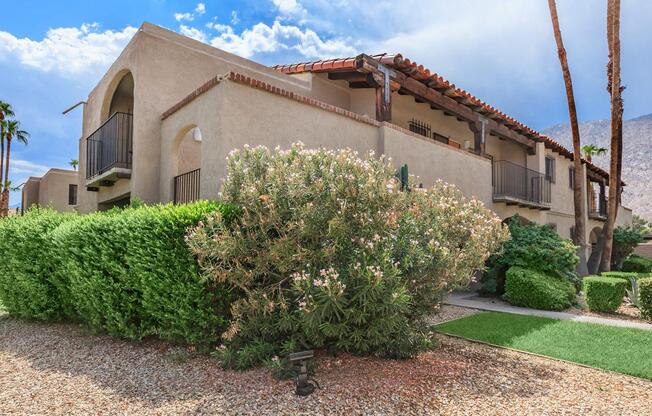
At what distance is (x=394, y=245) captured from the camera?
5.01 m

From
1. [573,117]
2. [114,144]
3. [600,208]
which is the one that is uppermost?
[573,117]

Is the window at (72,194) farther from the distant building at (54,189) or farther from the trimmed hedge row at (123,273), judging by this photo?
the trimmed hedge row at (123,273)

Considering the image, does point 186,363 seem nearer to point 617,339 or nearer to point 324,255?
point 324,255

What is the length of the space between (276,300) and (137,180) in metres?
6.64

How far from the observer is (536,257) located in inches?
454

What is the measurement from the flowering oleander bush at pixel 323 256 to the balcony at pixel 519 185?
11.6 m

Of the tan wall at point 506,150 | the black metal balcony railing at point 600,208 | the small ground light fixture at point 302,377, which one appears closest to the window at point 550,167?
the tan wall at point 506,150

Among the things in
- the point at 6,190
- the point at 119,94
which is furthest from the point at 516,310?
the point at 6,190

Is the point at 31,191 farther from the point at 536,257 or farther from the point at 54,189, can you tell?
the point at 536,257

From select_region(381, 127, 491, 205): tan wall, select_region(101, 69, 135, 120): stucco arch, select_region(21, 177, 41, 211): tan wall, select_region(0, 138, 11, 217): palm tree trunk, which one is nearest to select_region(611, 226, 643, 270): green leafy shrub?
select_region(381, 127, 491, 205): tan wall

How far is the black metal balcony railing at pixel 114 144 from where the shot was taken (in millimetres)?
11156

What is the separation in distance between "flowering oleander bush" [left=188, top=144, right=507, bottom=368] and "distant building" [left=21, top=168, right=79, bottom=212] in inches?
788

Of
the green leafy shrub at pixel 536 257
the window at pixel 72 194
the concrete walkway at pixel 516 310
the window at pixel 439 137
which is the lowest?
the concrete walkway at pixel 516 310

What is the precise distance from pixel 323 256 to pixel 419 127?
475 inches
